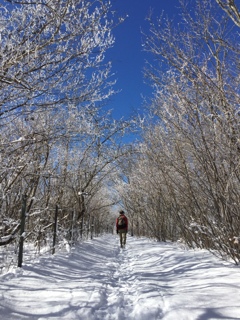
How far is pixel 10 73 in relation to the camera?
10.2 ft

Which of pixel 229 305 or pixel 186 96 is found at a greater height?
pixel 186 96

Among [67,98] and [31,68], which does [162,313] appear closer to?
[67,98]

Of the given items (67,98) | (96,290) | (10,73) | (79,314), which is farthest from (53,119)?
(79,314)

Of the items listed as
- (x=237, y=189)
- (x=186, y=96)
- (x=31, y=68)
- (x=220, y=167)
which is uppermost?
(x=186, y=96)

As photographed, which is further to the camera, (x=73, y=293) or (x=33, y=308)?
(x=73, y=293)

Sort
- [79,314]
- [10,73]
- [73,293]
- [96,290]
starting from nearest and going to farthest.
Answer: [79,314]
[10,73]
[73,293]
[96,290]

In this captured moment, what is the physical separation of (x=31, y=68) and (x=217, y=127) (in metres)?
2.73

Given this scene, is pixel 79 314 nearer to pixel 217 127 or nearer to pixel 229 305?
pixel 229 305

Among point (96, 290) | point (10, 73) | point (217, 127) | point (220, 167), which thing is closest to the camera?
point (10, 73)

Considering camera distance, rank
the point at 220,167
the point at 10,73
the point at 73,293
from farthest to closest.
→ the point at 220,167 → the point at 73,293 → the point at 10,73

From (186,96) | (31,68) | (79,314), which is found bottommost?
(79,314)

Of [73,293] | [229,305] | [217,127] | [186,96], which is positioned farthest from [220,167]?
[73,293]

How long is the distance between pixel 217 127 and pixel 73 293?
3.05m

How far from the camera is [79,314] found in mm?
2846
